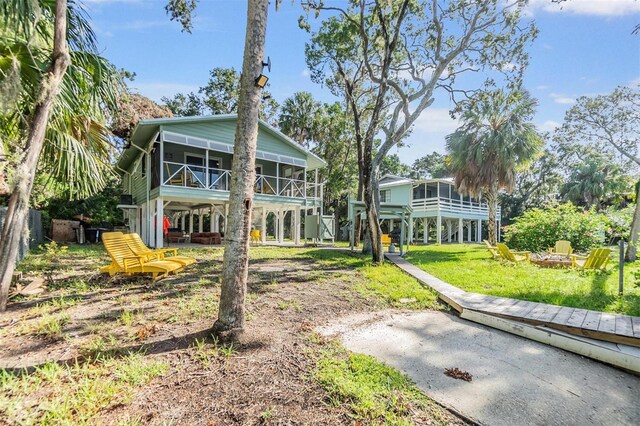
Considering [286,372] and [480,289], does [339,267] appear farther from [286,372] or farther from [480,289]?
[286,372]

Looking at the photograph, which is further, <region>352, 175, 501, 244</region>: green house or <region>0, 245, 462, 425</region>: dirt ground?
<region>352, 175, 501, 244</region>: green house

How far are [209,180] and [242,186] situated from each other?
12.7 meters

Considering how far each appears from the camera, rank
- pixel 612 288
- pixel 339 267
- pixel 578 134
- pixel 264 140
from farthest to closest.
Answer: pixel 578 134, pixel 264 140, pixel 339 267, pixel 612 288

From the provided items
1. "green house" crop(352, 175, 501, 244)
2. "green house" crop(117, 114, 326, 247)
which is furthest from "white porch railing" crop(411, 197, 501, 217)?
"green house" crop(117, 114, 326, 247)

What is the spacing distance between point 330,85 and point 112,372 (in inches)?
585

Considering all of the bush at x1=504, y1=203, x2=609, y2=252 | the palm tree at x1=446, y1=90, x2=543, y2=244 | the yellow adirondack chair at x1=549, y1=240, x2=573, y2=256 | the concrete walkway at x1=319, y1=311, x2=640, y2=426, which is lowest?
the concrete walkway at x1=319, y1=311, x2=640, y2=426

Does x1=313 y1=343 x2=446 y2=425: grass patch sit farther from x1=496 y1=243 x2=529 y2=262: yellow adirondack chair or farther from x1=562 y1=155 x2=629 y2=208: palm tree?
x1=562 y1=155 x2=629 y2=208: palm tree

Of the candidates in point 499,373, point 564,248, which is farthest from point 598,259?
point 499,373

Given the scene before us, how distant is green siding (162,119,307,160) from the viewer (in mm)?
14609

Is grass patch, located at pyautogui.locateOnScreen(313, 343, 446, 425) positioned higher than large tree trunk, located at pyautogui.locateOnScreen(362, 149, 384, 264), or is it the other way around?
large tree trunk, located at pyautogui.locateOnScreen(362, 149, 384, 264)

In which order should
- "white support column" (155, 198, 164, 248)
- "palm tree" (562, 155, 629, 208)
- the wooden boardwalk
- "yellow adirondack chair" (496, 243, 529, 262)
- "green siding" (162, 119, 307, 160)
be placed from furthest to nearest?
"palm tree" (562, 155, 629, 208)
"green siding" (162, 119, 307, 160)
"white support column" (155, 198, 164, 248)
"yellow adirondack chair" (496, 243, 529, 262)
the wooden boardwalk

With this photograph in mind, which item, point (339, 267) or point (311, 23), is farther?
point (311, 23)

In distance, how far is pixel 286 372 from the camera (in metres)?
3.03

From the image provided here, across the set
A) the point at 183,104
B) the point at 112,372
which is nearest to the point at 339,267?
the point at 112,372
